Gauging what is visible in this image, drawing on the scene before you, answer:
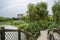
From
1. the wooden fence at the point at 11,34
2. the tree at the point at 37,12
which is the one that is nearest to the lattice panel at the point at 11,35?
the wooden fence at the point at 11,34

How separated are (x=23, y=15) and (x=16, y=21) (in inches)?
55.7

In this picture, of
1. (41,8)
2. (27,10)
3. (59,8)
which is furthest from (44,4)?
(59,8)

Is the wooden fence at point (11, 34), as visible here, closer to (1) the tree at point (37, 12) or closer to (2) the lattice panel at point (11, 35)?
(2) the lattice panel at point (11, 35)

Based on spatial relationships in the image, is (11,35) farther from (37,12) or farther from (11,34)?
(37,12)

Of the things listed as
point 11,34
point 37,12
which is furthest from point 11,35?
point 37,12

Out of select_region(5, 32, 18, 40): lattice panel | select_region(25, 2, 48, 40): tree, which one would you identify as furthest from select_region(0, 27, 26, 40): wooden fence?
select_region(25, 2, 48, 40): tree

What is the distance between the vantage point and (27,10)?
21.5 metres

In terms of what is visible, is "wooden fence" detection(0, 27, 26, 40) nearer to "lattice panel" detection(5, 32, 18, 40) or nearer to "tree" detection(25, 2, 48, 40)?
"lattice panel" detection(5, 32, 18, 40)

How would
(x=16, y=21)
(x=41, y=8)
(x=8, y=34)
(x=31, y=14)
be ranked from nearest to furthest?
(x=8, y=34)
(x=31, y=14)
(x=41, y=8)
(x=16, y=21)

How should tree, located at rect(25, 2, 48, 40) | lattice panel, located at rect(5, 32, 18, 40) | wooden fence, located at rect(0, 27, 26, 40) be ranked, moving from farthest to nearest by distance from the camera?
tree, located at rect(25, 2, 48, 40), lattice panel, located at rect(5, 32, 18, 40), wooden fence, located at rect(0, 27, 26, 40)

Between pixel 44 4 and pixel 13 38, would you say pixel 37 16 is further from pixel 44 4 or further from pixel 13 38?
pixel 13 38

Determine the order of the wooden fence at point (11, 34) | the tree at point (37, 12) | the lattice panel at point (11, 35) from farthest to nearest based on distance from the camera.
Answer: the tree at point (37, 12)
the lattice panel at point (11, 35)
the wooden fence at point (11, 34)

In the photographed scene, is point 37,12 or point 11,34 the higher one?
point 11,34

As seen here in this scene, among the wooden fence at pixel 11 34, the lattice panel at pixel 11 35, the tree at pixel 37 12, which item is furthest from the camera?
the tree at pixel 37 12
